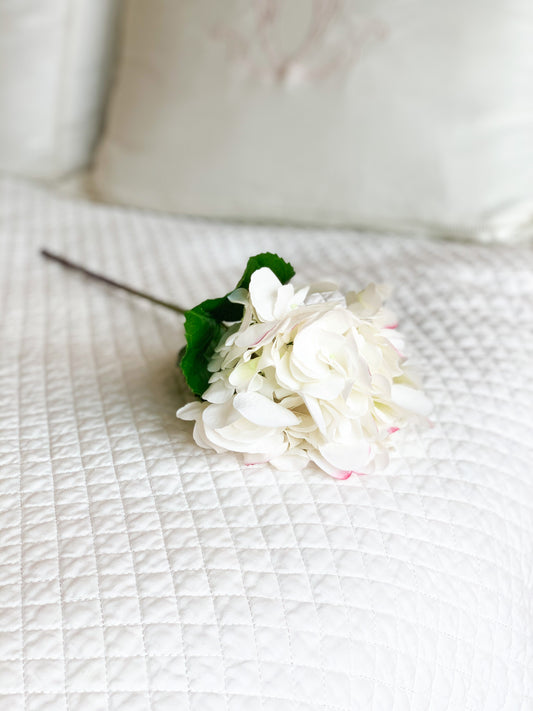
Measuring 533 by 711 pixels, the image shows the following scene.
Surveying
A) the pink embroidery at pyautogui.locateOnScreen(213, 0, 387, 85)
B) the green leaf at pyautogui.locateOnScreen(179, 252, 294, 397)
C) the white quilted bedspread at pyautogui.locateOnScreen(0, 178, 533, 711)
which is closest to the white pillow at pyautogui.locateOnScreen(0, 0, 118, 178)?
the pink embroidery at pyautogui.locateOnScreen(213, 0, 387, 85)

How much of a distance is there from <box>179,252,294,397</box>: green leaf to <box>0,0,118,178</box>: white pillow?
2.86 feet

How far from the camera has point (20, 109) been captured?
4.35ft

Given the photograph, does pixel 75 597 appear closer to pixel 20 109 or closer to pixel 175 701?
pixel 175 701

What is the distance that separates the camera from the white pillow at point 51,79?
1289 millimetres

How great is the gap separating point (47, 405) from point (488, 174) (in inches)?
25.6

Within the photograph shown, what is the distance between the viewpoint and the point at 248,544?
21.8 inches

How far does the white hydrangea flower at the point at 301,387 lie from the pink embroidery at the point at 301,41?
0.56 m

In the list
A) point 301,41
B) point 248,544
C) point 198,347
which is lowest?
point 248,544

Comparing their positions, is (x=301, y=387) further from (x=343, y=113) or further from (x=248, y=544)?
(x=343, y=113)

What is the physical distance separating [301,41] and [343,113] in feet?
0.41

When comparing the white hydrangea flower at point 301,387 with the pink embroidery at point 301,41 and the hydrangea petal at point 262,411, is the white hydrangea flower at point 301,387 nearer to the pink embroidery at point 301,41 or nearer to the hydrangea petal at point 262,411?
the hydrangea petal at point 262,411

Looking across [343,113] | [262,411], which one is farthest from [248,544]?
[343,113]

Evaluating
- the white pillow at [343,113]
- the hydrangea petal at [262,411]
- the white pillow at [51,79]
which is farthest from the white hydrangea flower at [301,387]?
the white pillow at [51,79]

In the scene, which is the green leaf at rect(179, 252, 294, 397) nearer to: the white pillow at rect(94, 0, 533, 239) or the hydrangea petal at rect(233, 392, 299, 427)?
the hydrangea petal at rect(233, 392, 299, 427)
